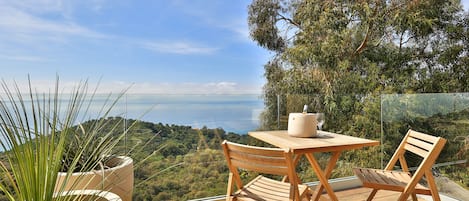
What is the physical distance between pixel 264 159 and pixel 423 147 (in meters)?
1.42

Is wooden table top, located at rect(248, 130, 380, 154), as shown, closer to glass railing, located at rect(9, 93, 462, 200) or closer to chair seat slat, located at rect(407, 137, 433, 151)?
chair seat slat, located at rect(407, 137, 433, 151)

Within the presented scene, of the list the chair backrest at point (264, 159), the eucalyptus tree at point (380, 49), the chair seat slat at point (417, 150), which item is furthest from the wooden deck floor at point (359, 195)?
the eucalyptus tree at point (380, 49)

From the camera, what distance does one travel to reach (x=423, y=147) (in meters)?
2.33

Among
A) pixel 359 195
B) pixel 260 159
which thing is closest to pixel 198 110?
pixel 260 159

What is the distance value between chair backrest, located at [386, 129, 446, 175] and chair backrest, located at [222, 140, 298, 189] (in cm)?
107

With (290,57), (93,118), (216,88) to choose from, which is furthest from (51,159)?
(290,57)

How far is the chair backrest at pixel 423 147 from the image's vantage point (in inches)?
83.4

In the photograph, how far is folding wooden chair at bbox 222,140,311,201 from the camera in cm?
171

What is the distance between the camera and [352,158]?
4020 millimetres

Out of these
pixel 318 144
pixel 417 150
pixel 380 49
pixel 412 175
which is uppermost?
pixel 380 49

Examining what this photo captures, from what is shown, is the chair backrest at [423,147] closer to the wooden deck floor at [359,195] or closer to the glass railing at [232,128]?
the wooden deck floor at [359,195]

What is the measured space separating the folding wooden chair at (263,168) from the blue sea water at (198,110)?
108 cm

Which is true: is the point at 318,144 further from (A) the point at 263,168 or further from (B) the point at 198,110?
(B) the point at 198,110

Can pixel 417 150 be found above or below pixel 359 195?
above
